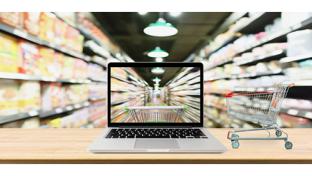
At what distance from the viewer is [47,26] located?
A: 2131mm

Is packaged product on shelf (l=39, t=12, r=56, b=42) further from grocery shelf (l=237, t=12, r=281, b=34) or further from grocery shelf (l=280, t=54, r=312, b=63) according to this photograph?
grocery shelf (l=280, t=54, r=312, b=63)

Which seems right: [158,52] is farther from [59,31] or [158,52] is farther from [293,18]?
[293,18]

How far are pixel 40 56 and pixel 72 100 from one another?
0.47 metres

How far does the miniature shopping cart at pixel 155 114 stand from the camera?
1.83 metres

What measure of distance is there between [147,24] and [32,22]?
0.89m

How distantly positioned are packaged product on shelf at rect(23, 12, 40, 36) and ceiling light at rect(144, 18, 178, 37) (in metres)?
0.85

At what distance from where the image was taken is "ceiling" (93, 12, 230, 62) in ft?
7.07

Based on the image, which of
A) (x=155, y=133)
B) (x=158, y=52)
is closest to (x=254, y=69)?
(x=158, y=52)

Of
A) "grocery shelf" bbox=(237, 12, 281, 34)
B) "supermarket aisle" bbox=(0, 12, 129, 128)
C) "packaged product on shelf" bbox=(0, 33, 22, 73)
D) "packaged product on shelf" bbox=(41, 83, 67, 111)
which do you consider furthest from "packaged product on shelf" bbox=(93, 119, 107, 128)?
"grocery shelf" bbox=(237, 12, 281, 34)

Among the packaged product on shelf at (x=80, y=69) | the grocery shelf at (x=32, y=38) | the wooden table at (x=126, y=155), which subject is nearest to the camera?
the wooden table at (x=126, y=155)

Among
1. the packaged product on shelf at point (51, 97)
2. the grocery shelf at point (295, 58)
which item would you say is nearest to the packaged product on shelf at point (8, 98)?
the packaged product on shelf at point (51, 97)

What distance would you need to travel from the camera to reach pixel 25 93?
204 centimetres

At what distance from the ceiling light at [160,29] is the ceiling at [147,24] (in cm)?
3

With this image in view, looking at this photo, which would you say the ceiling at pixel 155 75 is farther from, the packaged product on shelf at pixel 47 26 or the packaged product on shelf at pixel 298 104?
the packaged product on shelf at pixel 298 104
